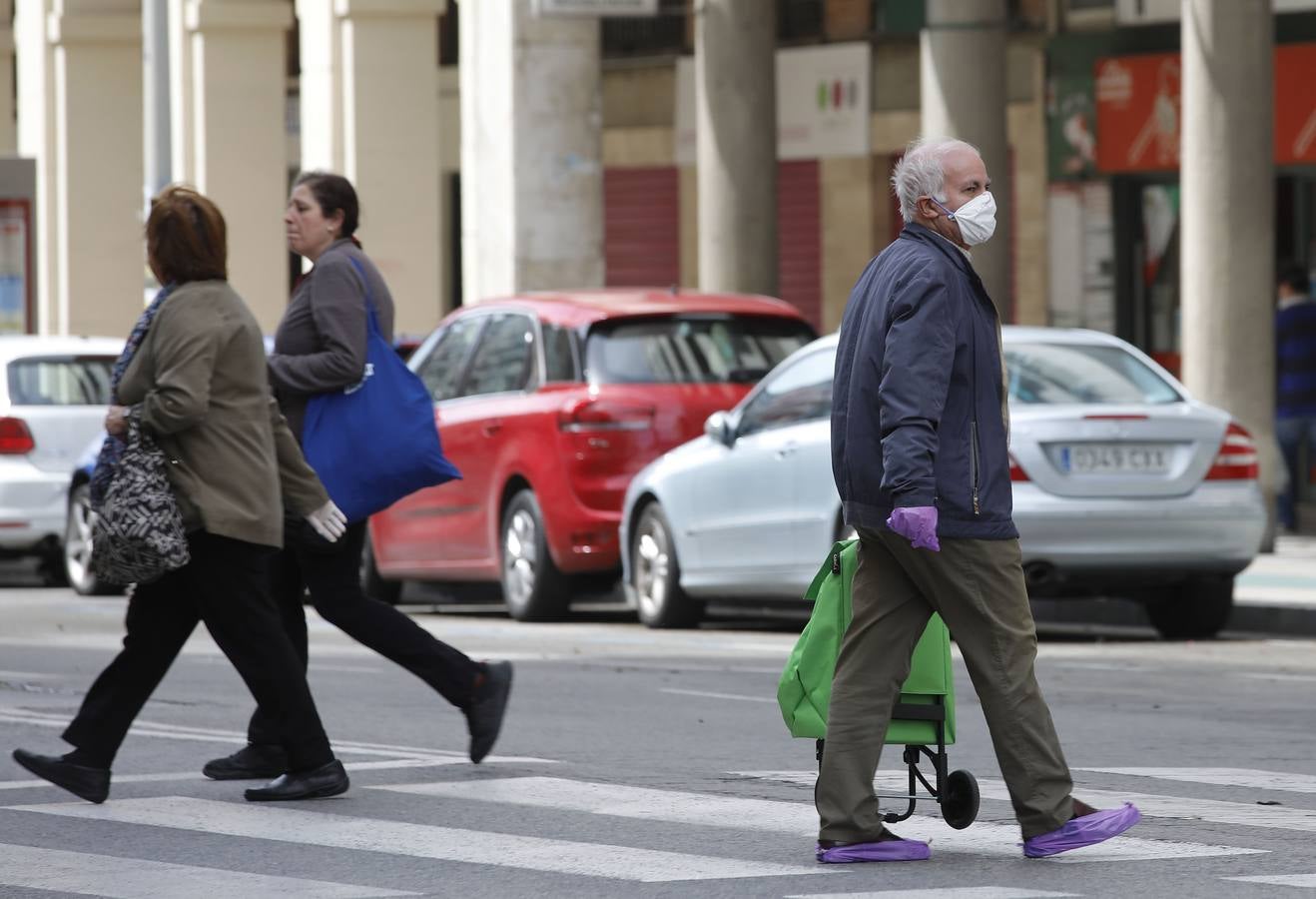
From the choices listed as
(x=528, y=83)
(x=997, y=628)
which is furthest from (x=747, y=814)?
(x=528, y=83)

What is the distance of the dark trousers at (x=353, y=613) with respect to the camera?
8.88 metres

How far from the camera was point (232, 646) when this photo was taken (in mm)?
8281

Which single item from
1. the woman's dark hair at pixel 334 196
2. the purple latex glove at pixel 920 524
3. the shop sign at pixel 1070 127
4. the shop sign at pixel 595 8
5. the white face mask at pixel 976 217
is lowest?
the purple latex glove at pixel 920 524

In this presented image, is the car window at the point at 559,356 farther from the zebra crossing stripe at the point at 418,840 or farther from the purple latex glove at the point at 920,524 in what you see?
the purple latex glove at the point at 920,524

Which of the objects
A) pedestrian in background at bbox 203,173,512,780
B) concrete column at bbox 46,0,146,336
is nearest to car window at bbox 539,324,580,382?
pedestrian in background at bbox 203,173,512,780

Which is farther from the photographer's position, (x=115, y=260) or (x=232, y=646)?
(x=115, y=260)

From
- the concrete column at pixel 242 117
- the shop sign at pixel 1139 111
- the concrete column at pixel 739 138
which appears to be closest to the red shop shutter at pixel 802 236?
the shop sign at pixel 1139 111

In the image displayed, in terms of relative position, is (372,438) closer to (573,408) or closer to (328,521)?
(328,521)

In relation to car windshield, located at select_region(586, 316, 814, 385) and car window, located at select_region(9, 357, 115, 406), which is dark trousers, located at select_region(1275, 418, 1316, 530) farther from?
car window, located at select_region(9, 357, 115, 406)

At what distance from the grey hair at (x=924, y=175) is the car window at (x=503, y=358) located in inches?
355

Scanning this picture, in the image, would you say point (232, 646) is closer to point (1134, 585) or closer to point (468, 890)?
point (468, 890)

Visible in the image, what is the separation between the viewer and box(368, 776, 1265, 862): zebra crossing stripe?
7172 mm

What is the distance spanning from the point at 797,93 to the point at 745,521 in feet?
48.1

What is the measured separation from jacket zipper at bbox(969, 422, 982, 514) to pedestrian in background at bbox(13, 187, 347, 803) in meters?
2.24
